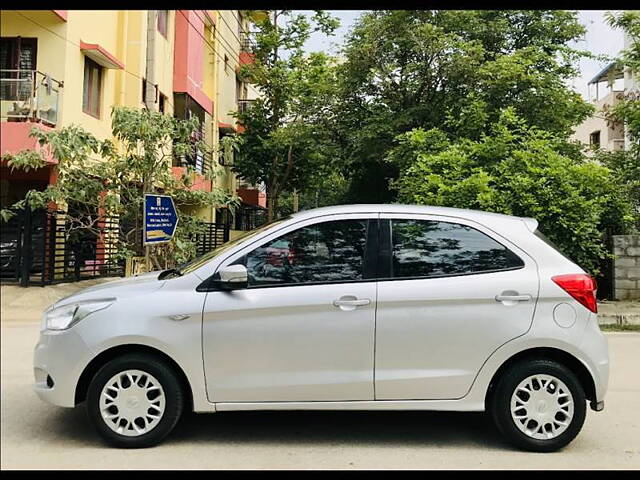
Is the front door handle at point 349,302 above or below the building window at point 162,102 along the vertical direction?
below

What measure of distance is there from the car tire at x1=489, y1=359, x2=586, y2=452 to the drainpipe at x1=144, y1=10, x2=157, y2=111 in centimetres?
323

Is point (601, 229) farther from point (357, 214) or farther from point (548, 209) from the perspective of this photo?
point (357, 214)

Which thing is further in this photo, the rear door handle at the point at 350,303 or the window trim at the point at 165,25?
the rear door handle at the point at 350,303

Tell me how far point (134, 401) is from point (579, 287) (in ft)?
10.2

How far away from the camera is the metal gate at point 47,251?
9.45ft

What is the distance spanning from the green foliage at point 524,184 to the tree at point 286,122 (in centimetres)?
561

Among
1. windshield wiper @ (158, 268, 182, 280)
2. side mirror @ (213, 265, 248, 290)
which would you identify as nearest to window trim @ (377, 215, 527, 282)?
side mirror @ (213, 265, 248, 290)

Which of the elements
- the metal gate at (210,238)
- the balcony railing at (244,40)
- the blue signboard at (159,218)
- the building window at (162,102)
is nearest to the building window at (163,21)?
the building window at (162,102)

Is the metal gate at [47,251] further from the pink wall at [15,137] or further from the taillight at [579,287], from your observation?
the taillight at [579,287]

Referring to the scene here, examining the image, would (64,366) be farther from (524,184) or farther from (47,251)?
(524,184)

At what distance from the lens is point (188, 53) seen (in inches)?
188

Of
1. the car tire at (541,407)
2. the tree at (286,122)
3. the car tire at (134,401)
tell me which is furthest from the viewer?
the tree at (286,122)

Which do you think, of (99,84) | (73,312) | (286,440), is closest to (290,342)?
(286,440)

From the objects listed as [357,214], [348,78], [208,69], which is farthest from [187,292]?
[348,78]
